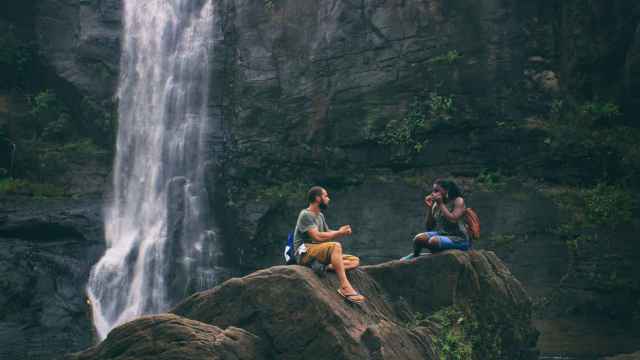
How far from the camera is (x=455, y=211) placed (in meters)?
11.2

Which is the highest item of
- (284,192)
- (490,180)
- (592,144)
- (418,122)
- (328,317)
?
(418,122)

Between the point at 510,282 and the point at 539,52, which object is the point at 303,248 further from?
the point at 539,52

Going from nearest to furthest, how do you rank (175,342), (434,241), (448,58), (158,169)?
(175,342)
(434,241)
(448,58)
(158,169)

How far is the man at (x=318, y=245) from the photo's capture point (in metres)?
9.51

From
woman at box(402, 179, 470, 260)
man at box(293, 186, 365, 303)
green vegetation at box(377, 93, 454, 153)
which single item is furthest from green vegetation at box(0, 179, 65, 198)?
man at box(293, 186, 365, 303)

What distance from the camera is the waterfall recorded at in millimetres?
20516

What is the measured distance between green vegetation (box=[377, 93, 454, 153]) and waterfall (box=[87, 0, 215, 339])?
5.45 metres

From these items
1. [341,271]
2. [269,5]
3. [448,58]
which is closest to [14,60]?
[269,5]

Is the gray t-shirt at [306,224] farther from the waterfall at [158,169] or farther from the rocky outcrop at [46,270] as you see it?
the waterfall at [158,169]

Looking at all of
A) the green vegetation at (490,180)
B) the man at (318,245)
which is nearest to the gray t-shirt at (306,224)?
the man at (318,245)

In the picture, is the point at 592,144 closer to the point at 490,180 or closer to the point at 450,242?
the point at 490,180

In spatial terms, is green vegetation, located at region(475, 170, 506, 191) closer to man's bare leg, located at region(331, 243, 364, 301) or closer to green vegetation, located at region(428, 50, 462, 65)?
green vegetation, located at region(428, 50, 462, 65)

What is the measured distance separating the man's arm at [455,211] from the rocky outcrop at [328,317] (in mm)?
531

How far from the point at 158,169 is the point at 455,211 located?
1294 centimetres
